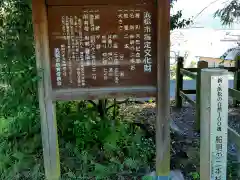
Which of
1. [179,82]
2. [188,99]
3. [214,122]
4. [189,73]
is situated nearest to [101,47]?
[214,122]

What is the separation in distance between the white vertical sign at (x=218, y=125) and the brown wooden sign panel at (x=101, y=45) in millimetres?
839

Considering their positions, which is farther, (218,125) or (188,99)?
(188,99)

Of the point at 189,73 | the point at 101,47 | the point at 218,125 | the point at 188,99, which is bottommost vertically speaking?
the point at 188,99

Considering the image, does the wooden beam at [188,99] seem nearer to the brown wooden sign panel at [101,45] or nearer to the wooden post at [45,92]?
the brown wooden sign panel at [101,45]

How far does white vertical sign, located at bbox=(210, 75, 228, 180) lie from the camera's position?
8.46ft

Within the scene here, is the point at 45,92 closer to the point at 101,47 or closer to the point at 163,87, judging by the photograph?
the point at 101,47

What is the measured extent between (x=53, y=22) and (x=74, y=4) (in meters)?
0.28

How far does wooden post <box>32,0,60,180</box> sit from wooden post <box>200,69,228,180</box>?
1.58 meters

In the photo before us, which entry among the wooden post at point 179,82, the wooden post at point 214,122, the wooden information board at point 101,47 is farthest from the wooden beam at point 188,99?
the wooden post at point 214,122

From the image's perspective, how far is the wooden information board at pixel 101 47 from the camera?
312 centimetres

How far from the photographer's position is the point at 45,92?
10.6ft

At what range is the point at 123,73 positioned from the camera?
10.6 ft

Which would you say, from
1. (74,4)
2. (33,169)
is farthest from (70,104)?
(74,4)

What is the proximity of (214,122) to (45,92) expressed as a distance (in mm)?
1741
